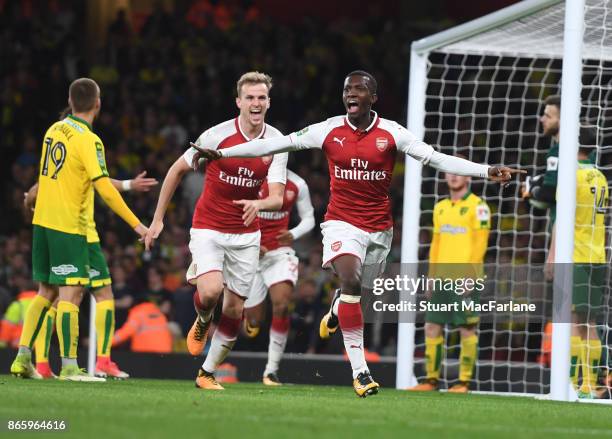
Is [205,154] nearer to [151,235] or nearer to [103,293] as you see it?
[151,235]

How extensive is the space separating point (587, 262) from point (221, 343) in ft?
10.3

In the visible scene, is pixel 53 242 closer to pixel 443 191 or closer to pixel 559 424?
pixel 559 424

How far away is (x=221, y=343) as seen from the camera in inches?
333

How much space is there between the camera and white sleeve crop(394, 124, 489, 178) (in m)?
7.45

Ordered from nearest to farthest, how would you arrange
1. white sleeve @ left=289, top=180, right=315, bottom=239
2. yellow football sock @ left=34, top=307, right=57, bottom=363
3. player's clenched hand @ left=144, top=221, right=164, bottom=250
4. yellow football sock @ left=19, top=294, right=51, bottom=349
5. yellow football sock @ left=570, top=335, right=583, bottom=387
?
player's clenched hand @ left=144, top=221, right=164, bottom=250, yellow football sock @ left=19, top=294, right=51, bottom=349, yellow football sock @ left=34, top=307, right=57, bottom=363, yellow football sock @ left=570, top=335, right=583, bottom=387, white sleeve @ left=289, top=180, right=315, bottom=239

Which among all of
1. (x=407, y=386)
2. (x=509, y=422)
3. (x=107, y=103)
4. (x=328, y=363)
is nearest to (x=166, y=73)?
(x=107, y=103)

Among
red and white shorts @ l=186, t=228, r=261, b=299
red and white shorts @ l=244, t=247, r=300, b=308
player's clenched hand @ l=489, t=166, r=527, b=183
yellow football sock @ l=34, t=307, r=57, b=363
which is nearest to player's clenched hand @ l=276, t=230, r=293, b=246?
red and white shorts @ l=244, t=247, r=300, b=308

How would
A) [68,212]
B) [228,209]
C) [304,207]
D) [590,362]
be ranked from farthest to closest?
[304,207], [590,362], [228,209], [68,212]

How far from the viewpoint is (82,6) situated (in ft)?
66.3

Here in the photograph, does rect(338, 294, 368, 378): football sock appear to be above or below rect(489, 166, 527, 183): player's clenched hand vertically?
below

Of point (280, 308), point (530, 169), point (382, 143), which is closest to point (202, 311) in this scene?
point (382, 143)

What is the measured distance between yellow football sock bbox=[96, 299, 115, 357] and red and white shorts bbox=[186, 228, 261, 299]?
1.01 m

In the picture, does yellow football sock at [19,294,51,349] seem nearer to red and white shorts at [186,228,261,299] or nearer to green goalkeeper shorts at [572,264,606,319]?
red and white shorts at [186,228,261,299]

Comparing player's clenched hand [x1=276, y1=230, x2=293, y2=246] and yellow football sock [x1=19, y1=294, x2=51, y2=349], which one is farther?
player's clenched hand [x1=276, y1=230, x2=293, y2=246]
